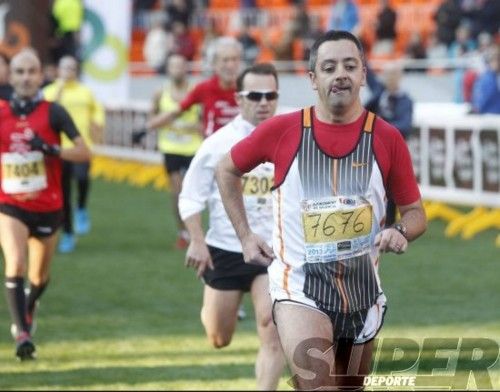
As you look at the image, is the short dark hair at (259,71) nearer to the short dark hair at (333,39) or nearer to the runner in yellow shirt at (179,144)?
the short dark hair at (333,39)

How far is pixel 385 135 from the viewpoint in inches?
261

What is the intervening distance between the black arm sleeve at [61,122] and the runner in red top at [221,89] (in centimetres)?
213

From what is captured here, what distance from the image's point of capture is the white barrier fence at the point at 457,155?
60.3ft

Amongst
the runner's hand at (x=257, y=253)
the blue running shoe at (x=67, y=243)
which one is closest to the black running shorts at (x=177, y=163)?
the blue running shoe at (x=67, y=243)

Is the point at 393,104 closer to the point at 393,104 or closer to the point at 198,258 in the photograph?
the point at 393,104

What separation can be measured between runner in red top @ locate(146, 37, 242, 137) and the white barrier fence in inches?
211

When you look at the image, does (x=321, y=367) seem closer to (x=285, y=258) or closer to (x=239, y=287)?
(x=285, y=258)

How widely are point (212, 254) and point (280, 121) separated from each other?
8.63ft

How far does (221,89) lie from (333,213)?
23.4 ft

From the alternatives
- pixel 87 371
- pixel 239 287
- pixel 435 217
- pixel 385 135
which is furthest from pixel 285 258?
pixel 435 217

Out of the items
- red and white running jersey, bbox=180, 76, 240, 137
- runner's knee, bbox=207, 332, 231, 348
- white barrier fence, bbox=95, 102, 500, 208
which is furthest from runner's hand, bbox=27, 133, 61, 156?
white barrier fence, bbox=95, 102, 500, 208

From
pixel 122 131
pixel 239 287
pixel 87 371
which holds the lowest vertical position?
pixel 122 131

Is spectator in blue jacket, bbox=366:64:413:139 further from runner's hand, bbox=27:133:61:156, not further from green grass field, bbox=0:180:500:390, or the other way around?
runner's hand, bbox=27:133:61:156

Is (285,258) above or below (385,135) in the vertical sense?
below
